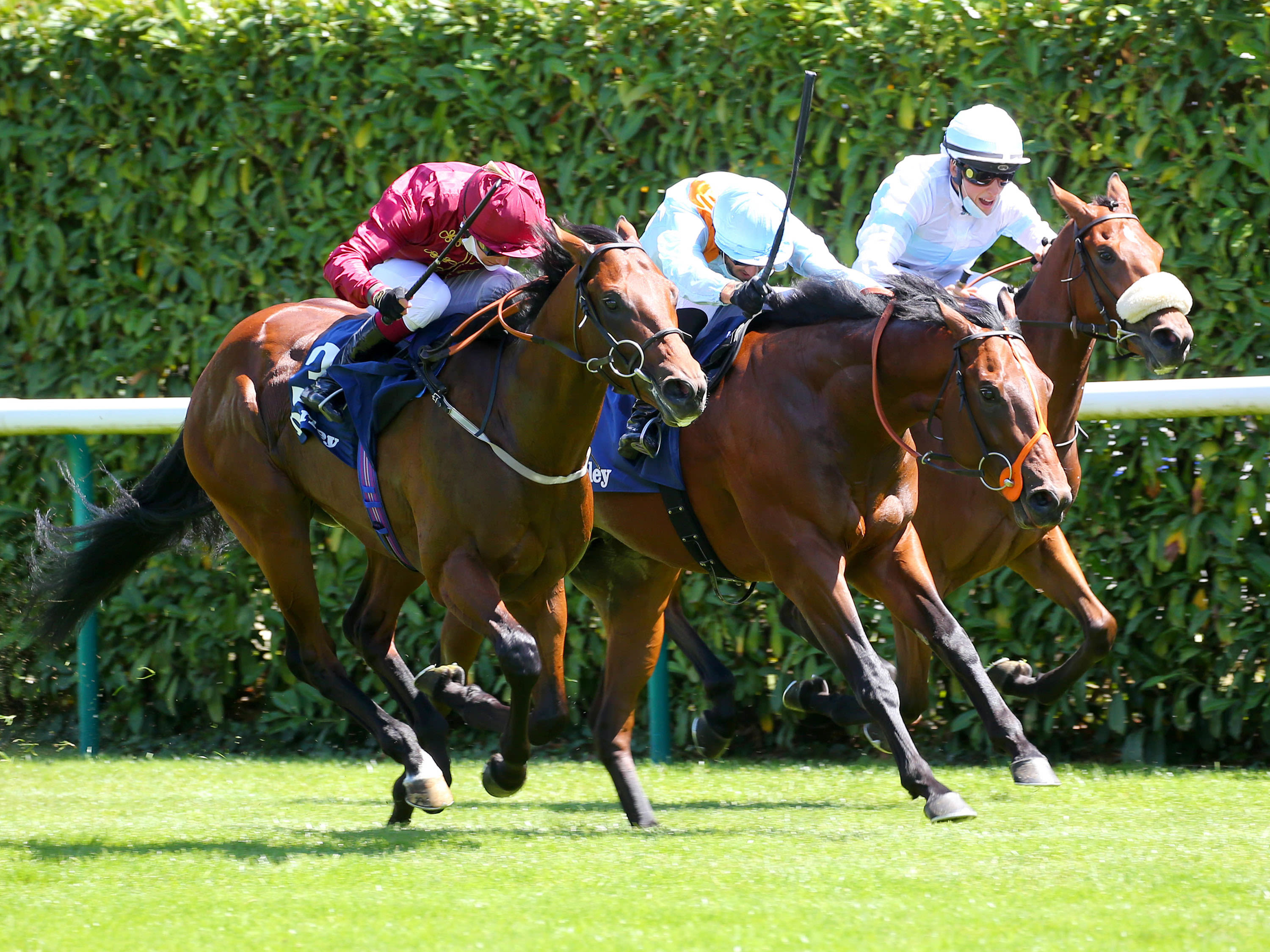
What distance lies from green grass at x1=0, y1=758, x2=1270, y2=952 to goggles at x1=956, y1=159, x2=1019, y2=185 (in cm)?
200

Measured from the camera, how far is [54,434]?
651 cm

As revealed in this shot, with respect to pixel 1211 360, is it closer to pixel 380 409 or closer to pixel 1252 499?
pixel 1252 499

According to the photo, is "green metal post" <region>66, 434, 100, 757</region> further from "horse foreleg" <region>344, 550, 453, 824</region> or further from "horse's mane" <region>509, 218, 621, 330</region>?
"horse's mane" <region>509, 218, 621, 330</region>

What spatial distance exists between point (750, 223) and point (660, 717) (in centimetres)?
208

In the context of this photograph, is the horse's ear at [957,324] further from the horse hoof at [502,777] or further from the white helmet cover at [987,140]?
the horse hoof at [502,777]

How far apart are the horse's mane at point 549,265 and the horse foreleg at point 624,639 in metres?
1.02

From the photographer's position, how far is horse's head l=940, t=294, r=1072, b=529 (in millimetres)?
4211

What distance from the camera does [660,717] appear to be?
6266 millimetres

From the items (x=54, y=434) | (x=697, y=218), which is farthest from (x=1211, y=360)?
(x=54, y=434)

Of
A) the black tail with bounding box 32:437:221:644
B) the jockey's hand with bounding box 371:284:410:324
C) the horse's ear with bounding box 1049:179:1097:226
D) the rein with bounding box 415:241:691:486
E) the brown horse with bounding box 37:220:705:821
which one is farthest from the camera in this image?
the black tail with bounding box 32:437:221:644

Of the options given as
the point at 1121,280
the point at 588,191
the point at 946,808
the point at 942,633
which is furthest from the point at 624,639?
the point at 588,191

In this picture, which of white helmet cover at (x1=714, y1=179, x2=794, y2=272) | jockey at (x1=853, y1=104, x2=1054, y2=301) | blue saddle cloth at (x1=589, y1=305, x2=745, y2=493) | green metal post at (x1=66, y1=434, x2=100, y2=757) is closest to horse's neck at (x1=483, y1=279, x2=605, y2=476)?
blue saddle cloth at (x1=589, y1=305, x2=745, y2=493)

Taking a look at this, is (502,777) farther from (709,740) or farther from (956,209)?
(956,209)

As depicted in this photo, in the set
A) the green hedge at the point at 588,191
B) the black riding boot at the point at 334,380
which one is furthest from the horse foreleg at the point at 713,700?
the black riding boot at the point at 334,380
